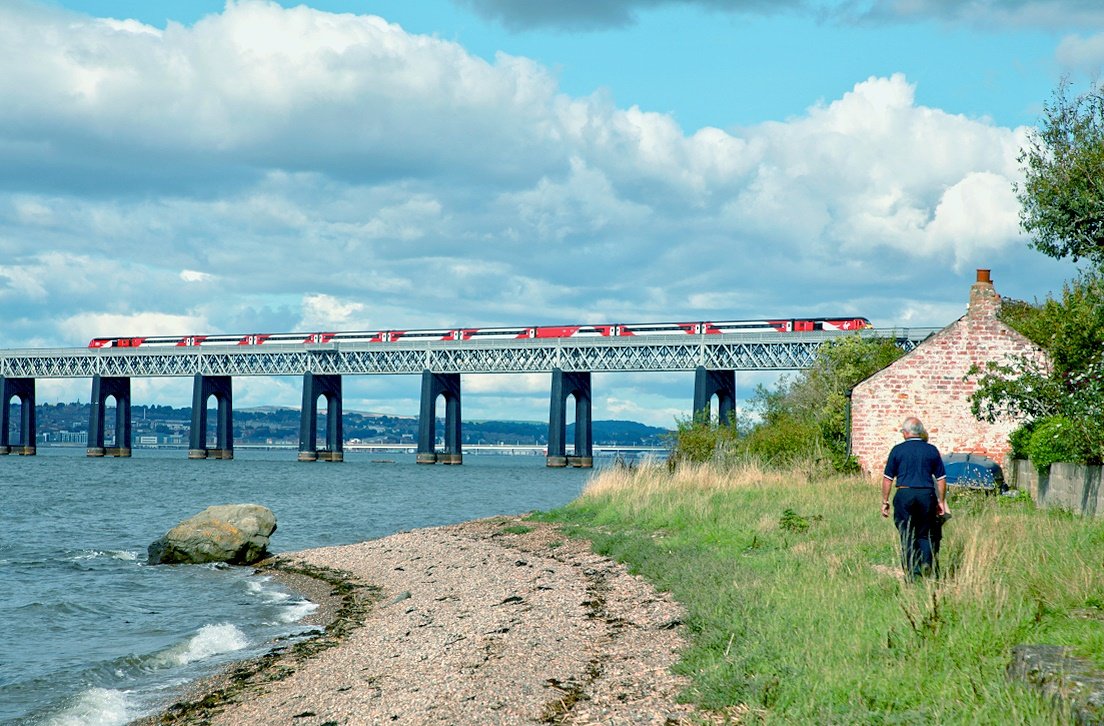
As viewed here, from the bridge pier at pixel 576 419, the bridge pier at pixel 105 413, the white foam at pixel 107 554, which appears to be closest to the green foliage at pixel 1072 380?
the white foam at pixel 107 554

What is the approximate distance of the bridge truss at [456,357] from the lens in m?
119

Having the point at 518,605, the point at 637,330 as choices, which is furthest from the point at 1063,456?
the point at 637,330

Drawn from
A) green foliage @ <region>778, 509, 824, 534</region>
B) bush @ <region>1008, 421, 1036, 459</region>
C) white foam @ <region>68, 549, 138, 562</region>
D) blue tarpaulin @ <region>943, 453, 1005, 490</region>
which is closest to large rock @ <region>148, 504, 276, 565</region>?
white foam @ <region>68, 549, 138, 562</region>

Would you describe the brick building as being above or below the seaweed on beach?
above

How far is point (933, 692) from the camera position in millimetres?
9180

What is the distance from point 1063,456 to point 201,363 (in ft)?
468

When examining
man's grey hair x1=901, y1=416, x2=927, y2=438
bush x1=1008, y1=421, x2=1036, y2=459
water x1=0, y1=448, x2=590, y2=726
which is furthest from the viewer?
bush x1=1008, y1=421, x2=1036, y2=459

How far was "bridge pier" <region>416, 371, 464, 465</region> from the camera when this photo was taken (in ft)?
456

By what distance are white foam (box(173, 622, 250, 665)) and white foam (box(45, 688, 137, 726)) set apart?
2346 millimetres

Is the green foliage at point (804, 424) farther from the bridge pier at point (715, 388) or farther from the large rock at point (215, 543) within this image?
the bridge pier at point (715, 388)

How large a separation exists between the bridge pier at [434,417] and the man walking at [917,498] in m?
126

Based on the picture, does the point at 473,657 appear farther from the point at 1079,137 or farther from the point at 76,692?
the point at 1079,137

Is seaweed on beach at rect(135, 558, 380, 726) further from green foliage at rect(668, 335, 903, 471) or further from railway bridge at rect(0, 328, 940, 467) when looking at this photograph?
railway bridge at rect(0, 328, 940, 467)

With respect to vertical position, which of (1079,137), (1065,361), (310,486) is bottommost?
(310,486)
